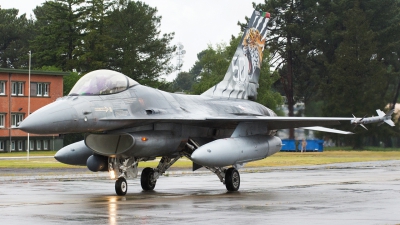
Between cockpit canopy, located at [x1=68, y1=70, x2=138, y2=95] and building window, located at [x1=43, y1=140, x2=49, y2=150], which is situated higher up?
cockpit canopy, located at [x1=68, y1=70, x2=138, y2=95]

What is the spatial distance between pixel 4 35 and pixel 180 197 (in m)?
79.6

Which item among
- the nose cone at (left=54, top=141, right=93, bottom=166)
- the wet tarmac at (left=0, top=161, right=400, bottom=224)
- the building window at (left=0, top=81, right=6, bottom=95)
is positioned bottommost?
the wet tarmac at (left=0, top=161, right=400, bottom=224)

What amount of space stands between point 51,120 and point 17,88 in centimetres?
4864

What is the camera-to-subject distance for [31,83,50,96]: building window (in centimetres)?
6350

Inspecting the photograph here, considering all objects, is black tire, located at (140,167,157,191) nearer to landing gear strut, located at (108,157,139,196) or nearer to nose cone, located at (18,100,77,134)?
landing gear strut, located at (108,157,139,196)

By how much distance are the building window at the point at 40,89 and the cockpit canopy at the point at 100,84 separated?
156 feet

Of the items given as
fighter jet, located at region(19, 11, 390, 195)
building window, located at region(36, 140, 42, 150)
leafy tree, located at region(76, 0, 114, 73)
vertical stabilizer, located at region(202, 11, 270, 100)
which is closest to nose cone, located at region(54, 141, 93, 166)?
fighter jet, located at region(19, 11, 390, 195)

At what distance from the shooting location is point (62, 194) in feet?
60.1

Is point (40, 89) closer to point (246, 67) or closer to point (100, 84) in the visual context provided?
point (246, 67)

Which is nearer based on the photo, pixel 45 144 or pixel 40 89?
pixel 40 89

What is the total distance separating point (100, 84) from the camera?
16.9 meters

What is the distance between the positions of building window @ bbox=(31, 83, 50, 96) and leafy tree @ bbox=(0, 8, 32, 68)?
2626 cm

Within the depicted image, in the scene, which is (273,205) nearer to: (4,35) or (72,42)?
(72,42)

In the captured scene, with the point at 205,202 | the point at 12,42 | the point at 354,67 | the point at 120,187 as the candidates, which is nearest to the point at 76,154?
the point at 120,187
